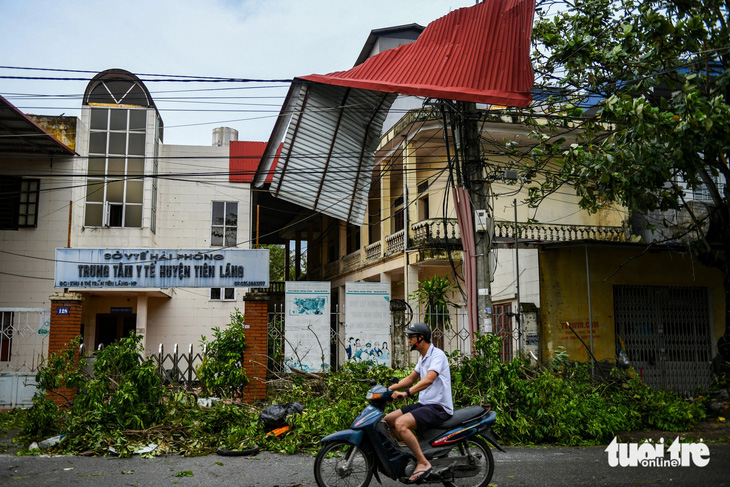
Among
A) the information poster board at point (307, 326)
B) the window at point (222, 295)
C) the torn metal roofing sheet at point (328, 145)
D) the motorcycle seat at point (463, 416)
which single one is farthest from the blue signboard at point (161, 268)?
the window at point (222, 295)

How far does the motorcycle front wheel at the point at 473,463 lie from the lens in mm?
6227

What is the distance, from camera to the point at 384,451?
611 cm

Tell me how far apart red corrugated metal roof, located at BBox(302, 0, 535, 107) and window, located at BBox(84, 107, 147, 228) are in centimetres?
1329

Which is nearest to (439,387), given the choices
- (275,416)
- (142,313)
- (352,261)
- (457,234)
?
(275,416)

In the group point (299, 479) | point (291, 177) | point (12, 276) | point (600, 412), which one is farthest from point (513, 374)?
point (12, 276)

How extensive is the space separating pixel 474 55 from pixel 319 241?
21408mm

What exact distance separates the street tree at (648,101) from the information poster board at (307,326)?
5005 mm

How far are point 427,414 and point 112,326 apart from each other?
2030cm

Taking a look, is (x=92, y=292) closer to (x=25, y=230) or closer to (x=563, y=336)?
(x=25, y=230)

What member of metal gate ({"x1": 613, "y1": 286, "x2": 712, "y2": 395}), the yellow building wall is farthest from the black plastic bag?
metal gate ({"x1": 613, "y1": 286, "x2": 712, "y2": 395})

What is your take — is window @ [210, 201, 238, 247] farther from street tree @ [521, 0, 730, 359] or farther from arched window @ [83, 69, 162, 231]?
street tree @ [521, 0, 730, 359]

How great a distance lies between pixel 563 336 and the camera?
14383 millimetres

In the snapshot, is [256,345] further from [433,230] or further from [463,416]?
[433,230]

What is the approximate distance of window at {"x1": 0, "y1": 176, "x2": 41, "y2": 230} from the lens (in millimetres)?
22391
